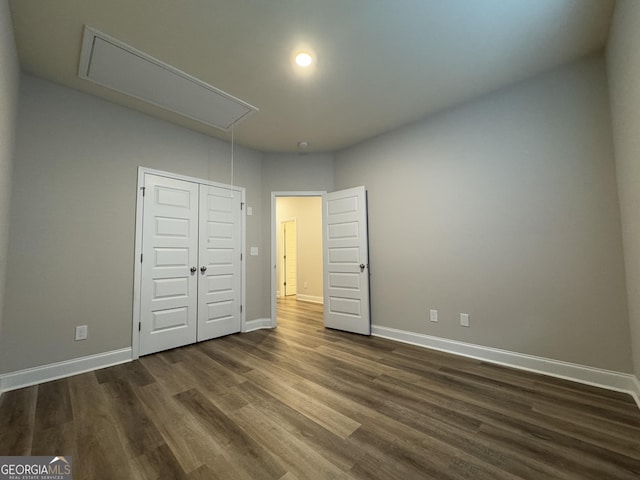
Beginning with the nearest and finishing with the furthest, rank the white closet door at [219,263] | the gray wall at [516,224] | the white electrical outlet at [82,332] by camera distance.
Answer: the gray wall at [516,224] → the white electrical outlet at [82,332] → the white closet door at [219,263]

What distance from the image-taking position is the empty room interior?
1.64m

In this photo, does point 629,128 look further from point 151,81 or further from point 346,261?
point 151,81

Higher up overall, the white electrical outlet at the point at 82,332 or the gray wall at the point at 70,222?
the gray wall at the point at 70,222

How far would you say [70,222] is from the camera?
2553mm

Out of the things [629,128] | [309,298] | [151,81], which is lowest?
[309,298]

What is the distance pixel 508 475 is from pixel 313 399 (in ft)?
4.00

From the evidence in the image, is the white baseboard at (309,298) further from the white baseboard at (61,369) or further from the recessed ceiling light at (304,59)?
the recessed ceiling light at (304,59)

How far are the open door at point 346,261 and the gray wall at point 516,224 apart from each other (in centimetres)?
32

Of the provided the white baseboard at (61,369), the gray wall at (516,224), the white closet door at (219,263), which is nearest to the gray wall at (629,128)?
the gray wall at (516,224)

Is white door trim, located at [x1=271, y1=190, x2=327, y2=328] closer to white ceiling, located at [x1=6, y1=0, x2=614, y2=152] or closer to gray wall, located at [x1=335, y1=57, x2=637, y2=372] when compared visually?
gray wall, located at [x1=335, y1=57, x2=637, y2=372]

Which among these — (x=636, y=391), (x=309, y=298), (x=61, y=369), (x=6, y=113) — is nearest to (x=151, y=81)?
(x=6, y=113)

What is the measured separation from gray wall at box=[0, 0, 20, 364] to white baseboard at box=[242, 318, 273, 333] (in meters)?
2.42

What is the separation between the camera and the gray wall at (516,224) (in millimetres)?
2199

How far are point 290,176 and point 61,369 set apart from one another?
11.4ft
